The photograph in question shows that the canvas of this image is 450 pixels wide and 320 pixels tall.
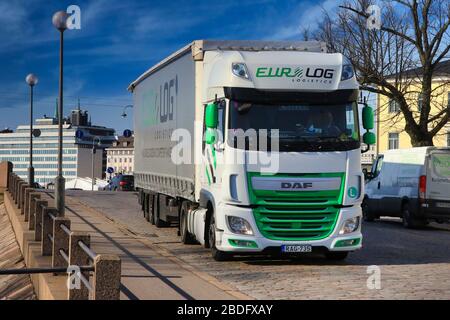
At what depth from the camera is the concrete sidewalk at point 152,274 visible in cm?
917

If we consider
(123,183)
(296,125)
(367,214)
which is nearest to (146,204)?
(367,214)

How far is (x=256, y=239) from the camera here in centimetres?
1162

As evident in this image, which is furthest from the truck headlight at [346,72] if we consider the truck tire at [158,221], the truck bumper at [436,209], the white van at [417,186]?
the truck bumper at [436,209]

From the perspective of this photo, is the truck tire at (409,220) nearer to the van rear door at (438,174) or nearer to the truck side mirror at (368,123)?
the van rear door at (438,174)

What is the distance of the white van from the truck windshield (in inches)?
337

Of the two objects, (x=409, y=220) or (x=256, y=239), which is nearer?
(x=256, y=239)

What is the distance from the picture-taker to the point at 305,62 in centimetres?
1211

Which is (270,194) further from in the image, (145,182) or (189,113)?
(145,182)

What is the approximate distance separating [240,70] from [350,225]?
124 inches

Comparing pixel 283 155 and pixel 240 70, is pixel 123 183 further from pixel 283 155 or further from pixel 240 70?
pixel 283 155

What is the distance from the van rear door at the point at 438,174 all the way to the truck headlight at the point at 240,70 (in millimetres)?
11261

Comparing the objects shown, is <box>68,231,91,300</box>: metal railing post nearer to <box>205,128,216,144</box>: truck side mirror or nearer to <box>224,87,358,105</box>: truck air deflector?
<box>205,128,216,144</box>: truck side mirror

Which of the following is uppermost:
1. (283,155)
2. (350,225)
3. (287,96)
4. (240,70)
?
(240,70)
